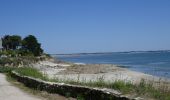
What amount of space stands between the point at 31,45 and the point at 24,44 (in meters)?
1.88

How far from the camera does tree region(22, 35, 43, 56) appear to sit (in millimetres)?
96338

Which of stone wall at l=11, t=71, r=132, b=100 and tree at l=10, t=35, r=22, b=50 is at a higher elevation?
tree at l=10, t=35, r=22, b=50

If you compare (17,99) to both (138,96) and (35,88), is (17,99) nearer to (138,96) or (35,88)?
(35,88)

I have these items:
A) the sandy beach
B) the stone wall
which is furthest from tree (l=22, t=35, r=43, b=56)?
the stone wall

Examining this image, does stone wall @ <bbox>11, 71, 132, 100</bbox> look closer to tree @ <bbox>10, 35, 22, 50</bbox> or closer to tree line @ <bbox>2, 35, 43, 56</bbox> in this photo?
tree line @ <bbox>2, 35, 43, 56</bbox>

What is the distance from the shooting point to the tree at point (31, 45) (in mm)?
96338

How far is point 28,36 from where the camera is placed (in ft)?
322

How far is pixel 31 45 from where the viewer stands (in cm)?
9662

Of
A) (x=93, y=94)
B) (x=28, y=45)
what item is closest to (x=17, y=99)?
(x=93, y=94)

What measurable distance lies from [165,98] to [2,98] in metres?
7.47

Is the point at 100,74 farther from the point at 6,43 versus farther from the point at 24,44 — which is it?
the point at 6,43

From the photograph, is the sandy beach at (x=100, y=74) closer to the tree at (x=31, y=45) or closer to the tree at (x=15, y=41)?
the tree at (x=31, y=45)

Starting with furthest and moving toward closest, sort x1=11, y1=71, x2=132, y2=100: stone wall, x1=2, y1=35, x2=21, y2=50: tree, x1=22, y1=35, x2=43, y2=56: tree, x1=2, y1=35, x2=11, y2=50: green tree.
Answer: x1=2, y1=35, x2=11, y2=50: green tree → x1=2, y1=35, x2=21, y2=50: tree → x1=22, y1=35, x2=43, y2=56: tree → x1=11, y1=71, x2=132, y2=100: stone wall

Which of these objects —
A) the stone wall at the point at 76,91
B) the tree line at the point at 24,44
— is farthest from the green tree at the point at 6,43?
the stone wall at the point at 76,91
